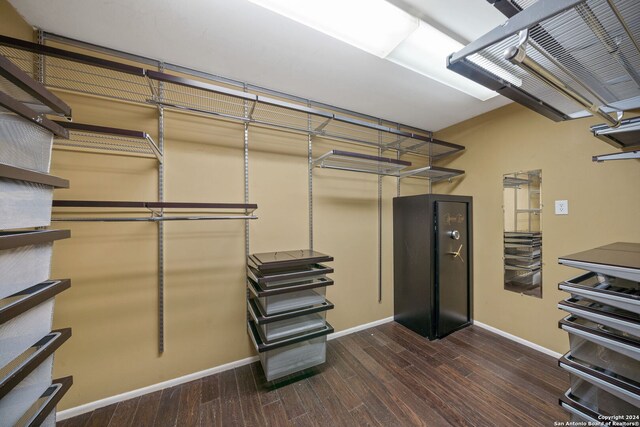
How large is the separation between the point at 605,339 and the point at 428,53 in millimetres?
1895

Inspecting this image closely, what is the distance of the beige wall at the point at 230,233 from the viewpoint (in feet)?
5.20

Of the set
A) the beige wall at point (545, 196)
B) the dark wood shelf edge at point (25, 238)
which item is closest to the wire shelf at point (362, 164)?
the beige wall at point (545, 196)

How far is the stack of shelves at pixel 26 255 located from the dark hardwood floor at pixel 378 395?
853mm

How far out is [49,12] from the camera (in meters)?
1.33

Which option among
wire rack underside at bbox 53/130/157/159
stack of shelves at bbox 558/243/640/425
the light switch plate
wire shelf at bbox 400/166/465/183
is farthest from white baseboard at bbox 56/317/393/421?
the light switch plate

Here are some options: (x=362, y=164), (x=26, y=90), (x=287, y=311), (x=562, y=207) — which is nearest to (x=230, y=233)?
(x=287, y=311)

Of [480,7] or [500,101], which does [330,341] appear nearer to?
[480,7]

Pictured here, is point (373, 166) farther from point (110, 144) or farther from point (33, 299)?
point (33, 299)

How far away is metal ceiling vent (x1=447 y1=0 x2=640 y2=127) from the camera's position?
711 mm

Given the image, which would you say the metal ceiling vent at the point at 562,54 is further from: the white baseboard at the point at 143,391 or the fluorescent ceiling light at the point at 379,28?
the white baseboard at the point at 143,391

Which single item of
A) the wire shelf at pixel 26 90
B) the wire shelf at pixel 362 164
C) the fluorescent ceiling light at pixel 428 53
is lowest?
the wire shelf at pixel 26 90

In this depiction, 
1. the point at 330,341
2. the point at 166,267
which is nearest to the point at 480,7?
the point at 166,267

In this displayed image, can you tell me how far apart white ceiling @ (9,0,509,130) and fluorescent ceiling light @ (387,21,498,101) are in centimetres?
5

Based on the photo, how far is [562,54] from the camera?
2.82 ft
